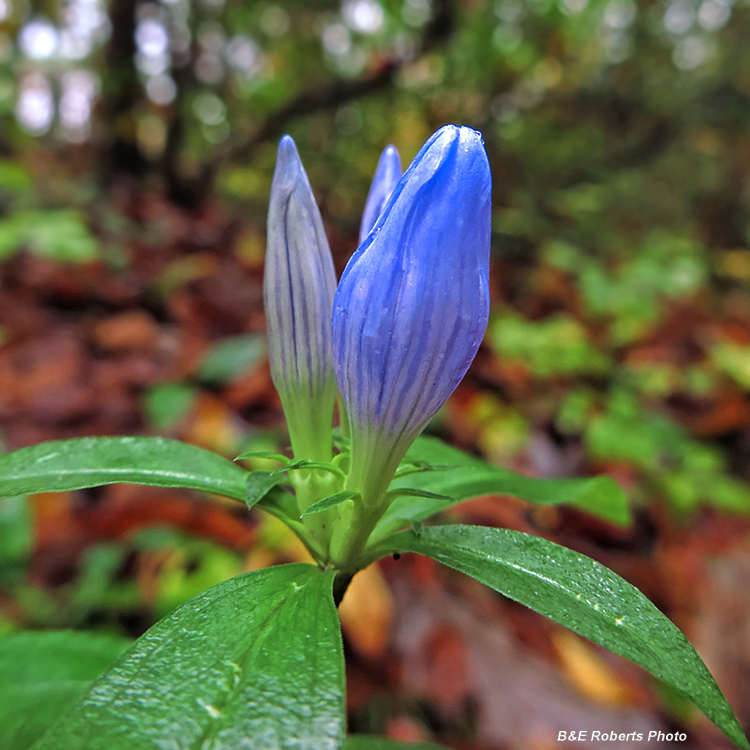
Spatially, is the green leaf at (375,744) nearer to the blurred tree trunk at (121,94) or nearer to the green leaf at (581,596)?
the green leaf at (581,596)

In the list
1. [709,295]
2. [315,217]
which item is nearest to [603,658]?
[315,217]

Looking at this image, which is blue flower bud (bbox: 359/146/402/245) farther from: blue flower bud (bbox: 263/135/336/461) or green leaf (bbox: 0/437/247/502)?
green leaf (bbox: 0/437/247/502)

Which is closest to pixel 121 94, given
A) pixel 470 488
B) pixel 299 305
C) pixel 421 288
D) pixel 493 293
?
pixel 493 293

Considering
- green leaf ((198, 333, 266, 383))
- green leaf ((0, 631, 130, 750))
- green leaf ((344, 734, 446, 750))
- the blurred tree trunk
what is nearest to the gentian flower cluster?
green leaf ((344, 734, 446, 750))

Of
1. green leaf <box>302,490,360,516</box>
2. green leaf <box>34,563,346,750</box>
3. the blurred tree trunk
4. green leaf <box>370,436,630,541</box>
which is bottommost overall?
green leaf <box>34,563,346,750</box>

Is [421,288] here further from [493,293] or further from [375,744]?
[493,293]

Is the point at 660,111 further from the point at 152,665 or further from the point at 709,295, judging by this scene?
the point at 152,665
